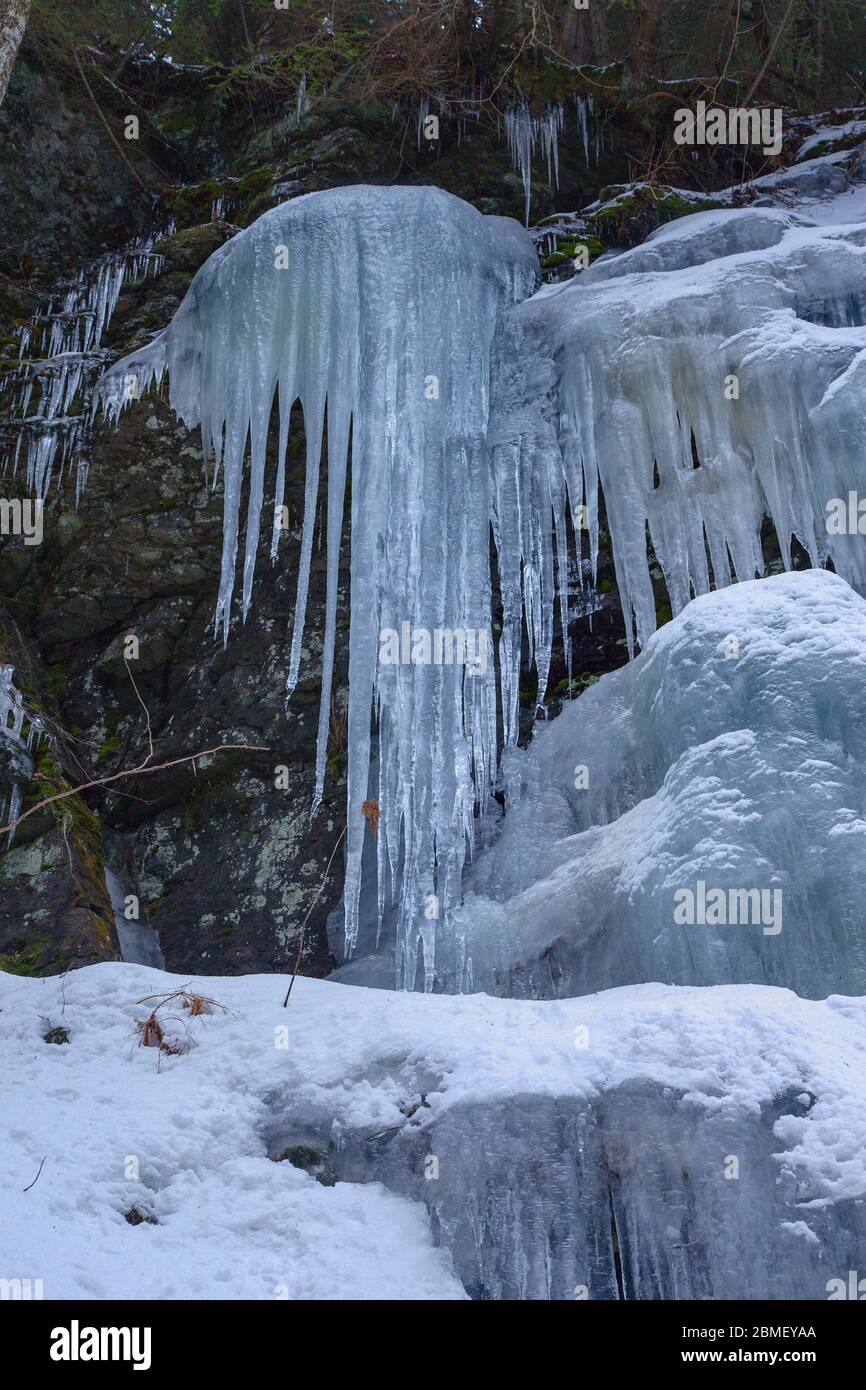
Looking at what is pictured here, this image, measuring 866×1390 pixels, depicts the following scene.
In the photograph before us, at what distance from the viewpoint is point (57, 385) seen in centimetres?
812

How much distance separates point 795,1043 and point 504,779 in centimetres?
333

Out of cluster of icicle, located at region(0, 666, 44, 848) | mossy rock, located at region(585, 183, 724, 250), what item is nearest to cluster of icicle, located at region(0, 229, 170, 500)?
cluster of icicle, located at region(0, 666, 44, 848)

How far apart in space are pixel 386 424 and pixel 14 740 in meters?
2.71

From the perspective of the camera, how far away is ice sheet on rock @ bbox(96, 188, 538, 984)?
21.1 feet

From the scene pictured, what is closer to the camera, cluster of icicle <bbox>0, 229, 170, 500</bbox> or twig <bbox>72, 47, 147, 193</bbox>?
cluster of icicle <bbox>0, 229, 170, 500</bbox>

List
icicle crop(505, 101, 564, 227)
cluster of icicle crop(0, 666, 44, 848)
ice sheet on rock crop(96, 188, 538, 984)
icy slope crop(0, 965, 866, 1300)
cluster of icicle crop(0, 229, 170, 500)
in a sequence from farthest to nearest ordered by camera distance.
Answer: icicle crop(505, 101, 564, 227) → cluster of icicle crop(0, 229, 170, 500) → cluster of icicle crop(0, 666, 44, 848) → ice sheet on rock crop(96, 188, 538, 984) → icy slope crop(0, 965, 866, 1300)

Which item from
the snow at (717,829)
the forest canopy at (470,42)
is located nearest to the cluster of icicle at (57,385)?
the forest canopy at (470,42)

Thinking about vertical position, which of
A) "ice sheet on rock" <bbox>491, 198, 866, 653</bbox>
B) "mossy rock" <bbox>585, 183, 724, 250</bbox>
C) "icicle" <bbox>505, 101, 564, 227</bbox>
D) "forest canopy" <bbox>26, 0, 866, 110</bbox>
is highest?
"forest canopy" <bbox>26, 0, 866, 110</bbox>

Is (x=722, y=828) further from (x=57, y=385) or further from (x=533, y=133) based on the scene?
(x=533, y=133)

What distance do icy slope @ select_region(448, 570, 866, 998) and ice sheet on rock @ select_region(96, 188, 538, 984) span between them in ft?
2.42

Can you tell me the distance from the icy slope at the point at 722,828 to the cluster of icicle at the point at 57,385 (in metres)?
4.02

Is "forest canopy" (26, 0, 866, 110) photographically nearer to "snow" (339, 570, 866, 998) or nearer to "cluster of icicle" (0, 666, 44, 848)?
"snow" (339, 570, 866, 998)

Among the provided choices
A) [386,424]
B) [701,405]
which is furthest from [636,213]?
[386,424]

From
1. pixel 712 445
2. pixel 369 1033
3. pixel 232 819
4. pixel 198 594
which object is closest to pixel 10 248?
pixel 198 594
